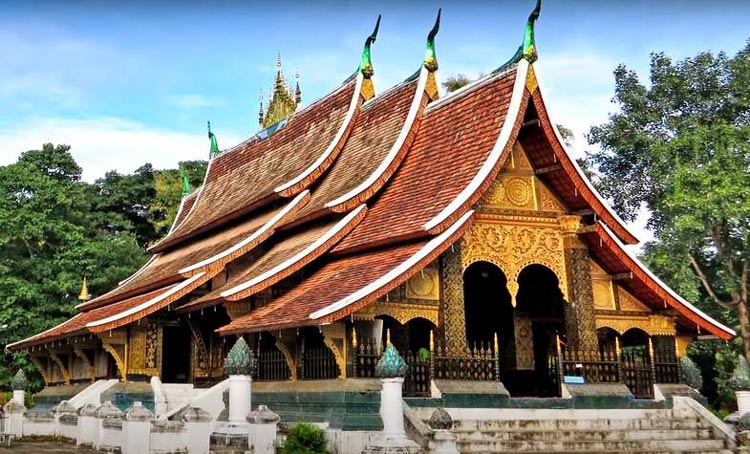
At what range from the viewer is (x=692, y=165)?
22.1 metres

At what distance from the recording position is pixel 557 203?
13078 mm

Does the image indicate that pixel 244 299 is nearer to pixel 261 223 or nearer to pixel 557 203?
pixel 261 223

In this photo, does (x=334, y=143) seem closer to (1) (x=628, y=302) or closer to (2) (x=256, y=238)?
(2) (x=256, y=238)

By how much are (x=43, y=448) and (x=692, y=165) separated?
1763cm

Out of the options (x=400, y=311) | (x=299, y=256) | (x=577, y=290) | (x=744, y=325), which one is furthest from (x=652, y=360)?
(x=744, y=325)

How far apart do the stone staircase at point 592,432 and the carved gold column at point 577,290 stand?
1248 mm

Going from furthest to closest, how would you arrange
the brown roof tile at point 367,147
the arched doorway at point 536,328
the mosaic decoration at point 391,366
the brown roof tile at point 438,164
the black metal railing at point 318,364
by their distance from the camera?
the arched doorway at point 536,328 → the brown roof tile at point 367,147 → the brown roof tile at point 438,164 → the black metal railing at point 318,364 → the mosaic decoration at point 391,366

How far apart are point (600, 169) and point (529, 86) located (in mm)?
15067

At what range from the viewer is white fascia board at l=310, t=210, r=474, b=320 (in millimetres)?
10102

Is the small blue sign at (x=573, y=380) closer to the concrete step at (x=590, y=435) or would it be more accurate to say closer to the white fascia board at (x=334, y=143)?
the concrete step at (x=590, y=435)

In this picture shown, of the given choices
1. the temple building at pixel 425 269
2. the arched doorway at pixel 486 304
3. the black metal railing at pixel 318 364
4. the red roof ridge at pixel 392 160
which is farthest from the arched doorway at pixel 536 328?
the black metal railing at pixel 318 364

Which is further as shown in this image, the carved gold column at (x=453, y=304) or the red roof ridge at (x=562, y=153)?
the red roof ridge at (x=562, y=153)

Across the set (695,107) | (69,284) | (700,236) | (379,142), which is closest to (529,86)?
(379,142)

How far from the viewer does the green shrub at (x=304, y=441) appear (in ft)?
31.4
